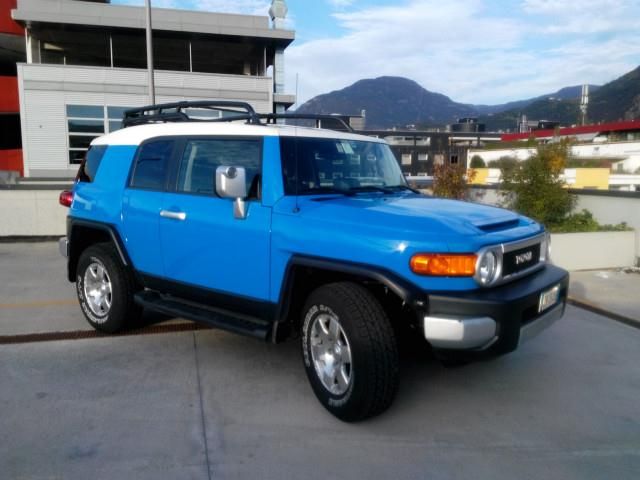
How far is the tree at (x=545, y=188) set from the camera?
30.3 ft

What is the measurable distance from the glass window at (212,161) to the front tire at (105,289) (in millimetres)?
1138

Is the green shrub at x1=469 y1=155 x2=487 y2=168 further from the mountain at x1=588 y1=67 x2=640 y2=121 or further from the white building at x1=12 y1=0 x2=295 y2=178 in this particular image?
the mountain at x1=588 y1=67 x2=640 y2=121

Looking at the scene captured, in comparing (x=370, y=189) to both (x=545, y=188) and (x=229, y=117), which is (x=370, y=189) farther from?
(x=545, y=188)

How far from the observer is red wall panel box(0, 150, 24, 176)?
2388 cm

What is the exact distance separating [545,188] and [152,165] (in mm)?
6968

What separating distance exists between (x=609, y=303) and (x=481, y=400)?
3403 mm

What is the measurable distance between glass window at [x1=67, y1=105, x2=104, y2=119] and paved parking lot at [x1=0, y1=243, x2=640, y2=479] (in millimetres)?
18438

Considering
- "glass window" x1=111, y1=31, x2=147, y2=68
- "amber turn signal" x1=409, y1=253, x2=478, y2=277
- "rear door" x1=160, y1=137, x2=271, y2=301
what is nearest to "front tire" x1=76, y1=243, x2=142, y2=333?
"rear door" x1=160, y1=137, x2=271, y2=301

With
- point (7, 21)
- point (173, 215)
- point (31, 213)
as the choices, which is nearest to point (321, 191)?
point (173, 215)

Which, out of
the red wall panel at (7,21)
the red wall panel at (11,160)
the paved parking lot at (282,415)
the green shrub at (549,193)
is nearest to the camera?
the paved parking lot at (282,415)

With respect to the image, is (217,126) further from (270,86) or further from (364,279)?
(270,86)

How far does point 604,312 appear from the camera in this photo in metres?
6.07

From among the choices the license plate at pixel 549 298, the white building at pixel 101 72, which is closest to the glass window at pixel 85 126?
the white building at pixel 101 72

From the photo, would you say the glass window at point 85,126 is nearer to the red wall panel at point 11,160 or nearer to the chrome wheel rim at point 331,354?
the red wall panel at point 11,160
